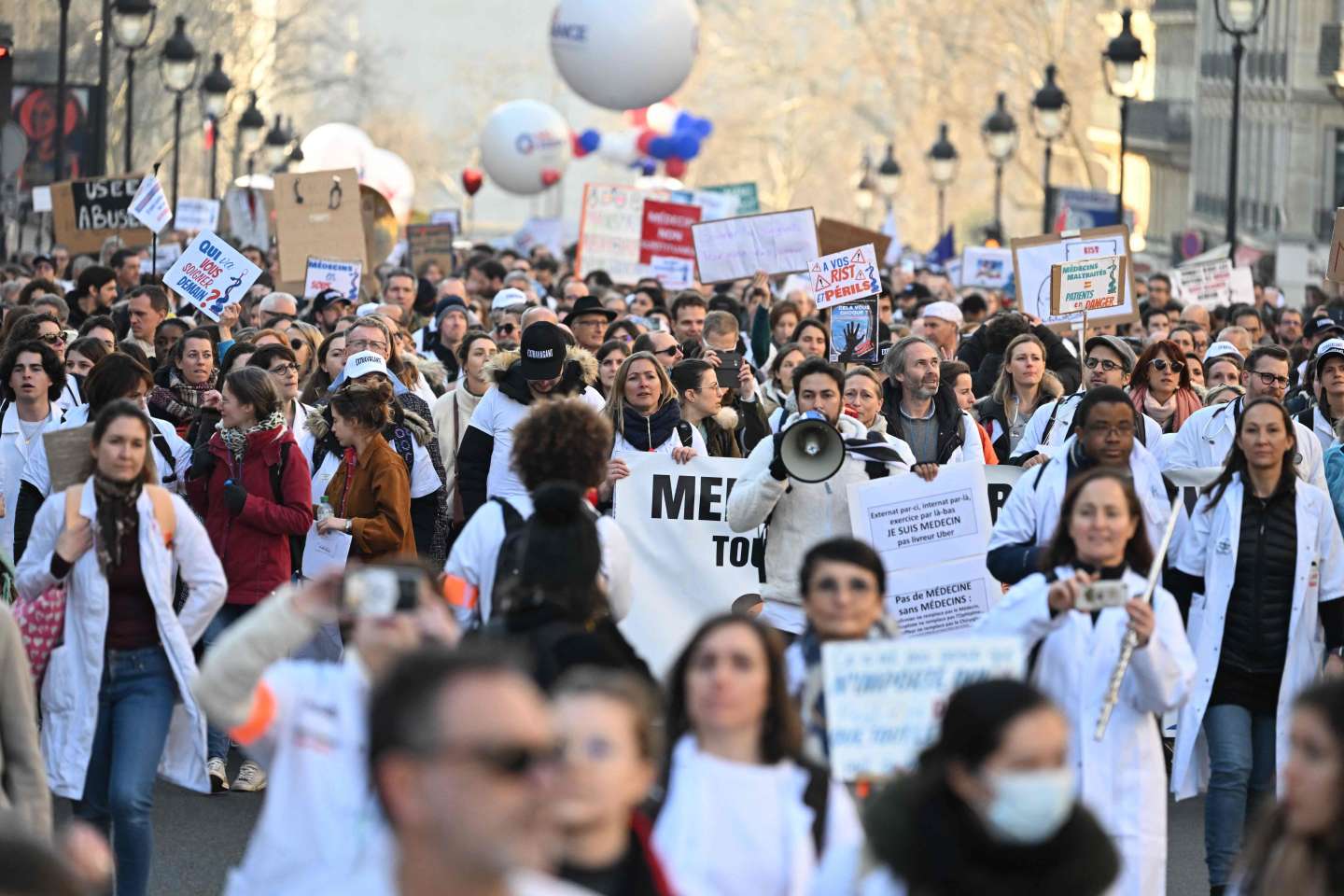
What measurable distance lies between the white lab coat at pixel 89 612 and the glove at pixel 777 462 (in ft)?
6.97

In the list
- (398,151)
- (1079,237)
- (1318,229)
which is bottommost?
(1079,237)

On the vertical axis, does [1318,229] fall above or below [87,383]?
above

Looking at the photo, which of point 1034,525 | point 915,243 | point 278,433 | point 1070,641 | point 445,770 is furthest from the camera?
point 915,243

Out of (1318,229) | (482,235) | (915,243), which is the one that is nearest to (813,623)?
(1318,229)

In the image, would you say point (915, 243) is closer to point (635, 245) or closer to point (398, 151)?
point (398, 151)

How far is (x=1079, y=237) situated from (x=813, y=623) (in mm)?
9984

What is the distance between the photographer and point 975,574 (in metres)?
9.90

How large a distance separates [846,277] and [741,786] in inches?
374

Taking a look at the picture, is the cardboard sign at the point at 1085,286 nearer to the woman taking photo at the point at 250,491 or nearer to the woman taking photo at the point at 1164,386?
the woman taking photo at the point at 1164,386

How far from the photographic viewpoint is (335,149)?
139 ft

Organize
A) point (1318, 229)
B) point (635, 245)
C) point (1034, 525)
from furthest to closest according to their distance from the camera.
Result: point (1318, 229), point (635, 245), point (1034, 525)

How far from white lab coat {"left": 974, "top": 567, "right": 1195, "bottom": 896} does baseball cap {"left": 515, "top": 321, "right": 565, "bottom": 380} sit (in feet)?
12.8

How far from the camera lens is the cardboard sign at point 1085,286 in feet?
48.3

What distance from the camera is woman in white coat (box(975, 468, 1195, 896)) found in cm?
674
